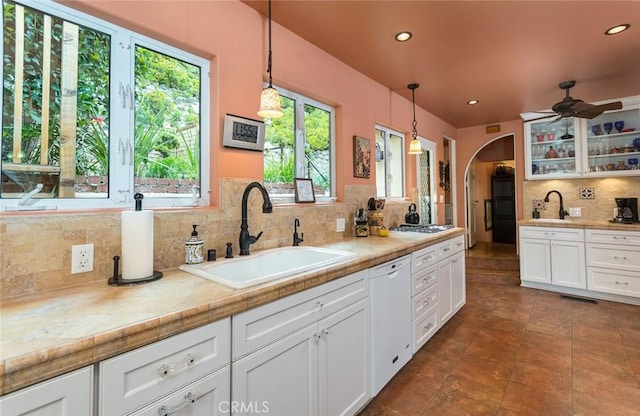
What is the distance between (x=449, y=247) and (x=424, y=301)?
726 mm

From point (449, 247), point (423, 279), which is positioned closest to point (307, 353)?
point (423, 279)

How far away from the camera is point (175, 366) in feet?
2.98

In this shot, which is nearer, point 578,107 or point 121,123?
point 121,123

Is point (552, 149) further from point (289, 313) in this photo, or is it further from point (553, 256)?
point (289, 313)

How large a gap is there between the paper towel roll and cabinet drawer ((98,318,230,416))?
19.7 inches

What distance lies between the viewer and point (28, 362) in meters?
0.65

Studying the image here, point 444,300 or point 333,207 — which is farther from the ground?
point 333,207

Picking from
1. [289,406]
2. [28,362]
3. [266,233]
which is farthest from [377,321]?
[28,362]

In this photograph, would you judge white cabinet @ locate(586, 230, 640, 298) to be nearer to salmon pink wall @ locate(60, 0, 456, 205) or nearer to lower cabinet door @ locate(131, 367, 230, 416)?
salmon pink wall @ locate(60, 0, 456, 205)

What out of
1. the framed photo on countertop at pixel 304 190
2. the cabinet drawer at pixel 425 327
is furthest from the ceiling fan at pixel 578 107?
the framed photo on countertop at pixel 304 190

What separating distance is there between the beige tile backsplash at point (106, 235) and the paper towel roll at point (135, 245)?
0.13ft

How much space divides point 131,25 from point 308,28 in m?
1.22

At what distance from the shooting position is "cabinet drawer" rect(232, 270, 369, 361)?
110cm

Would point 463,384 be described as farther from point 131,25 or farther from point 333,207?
point 131,25
